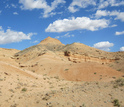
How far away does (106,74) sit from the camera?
20.4 m

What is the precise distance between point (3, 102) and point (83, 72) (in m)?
14.8

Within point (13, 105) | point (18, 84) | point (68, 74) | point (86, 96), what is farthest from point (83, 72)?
point (13, 105)

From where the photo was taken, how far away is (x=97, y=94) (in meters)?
8.57

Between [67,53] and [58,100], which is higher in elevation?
[67,53]

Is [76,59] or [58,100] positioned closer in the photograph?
[58,100]

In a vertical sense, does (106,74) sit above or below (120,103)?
above

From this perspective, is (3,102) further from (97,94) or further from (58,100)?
(97,94)

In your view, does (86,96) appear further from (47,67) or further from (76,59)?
(76,59)

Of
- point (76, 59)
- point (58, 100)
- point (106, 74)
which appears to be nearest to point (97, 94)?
point (58, 100)

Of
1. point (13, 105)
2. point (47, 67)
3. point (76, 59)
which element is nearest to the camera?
point (13, 105)

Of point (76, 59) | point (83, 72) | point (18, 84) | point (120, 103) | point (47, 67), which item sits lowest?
point (120, 103)

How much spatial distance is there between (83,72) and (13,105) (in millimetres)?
14826

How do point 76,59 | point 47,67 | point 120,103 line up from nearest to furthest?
point 120,103, point 47,67, point 76,59

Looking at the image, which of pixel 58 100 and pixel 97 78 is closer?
pixel 58 100
